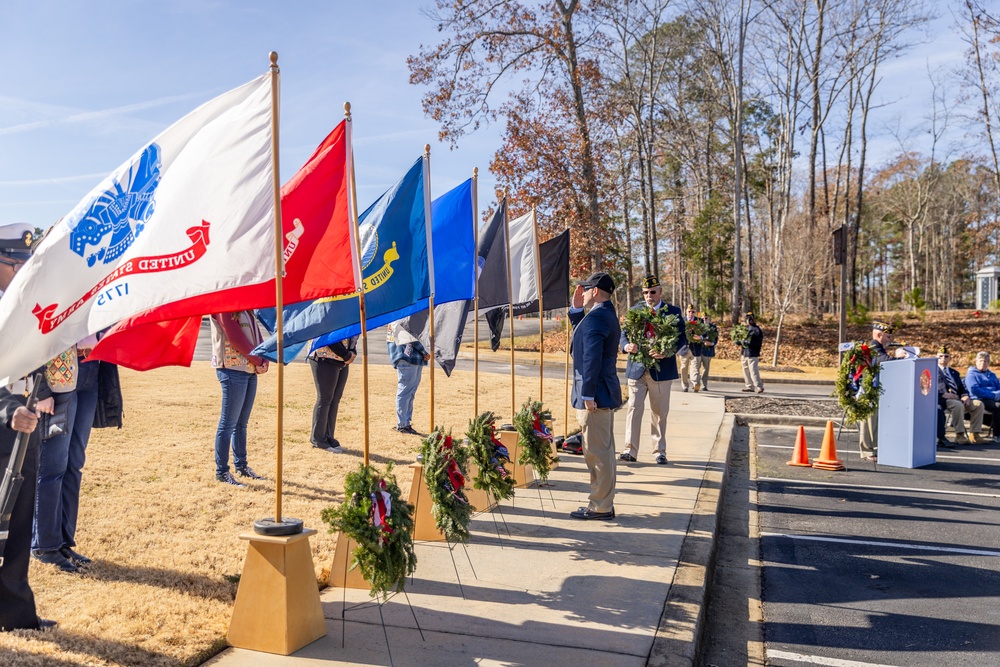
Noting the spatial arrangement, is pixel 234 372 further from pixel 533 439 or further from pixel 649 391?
pixel 649 391

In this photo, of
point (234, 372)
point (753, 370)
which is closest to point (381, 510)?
point (234, 372)

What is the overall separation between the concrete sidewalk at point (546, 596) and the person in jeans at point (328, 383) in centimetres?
290

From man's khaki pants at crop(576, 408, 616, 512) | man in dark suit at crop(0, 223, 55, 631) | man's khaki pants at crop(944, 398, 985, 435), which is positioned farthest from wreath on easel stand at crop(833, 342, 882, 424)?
man in dark suit at crop(0, 223, 55, 631)

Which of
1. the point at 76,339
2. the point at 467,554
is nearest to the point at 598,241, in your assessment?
the point at 467,554

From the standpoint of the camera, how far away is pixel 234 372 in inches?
305

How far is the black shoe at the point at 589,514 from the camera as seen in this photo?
713 cm

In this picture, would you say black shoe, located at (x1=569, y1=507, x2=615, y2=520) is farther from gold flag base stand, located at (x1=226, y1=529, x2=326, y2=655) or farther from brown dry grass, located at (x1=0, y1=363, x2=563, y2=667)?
gold flag base stand, located at (x1=226, y1=529, x2=326, y2=655)

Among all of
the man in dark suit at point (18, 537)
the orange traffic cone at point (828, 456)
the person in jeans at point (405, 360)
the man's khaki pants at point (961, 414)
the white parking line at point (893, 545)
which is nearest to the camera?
the man in dark suit at point (18, 537)

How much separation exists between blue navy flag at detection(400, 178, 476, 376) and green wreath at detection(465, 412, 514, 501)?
1509 mm

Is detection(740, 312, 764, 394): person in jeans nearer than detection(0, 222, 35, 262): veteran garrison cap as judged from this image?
No

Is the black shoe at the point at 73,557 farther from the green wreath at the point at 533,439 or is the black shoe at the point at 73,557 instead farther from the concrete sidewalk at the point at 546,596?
the green wreath at the point at 533,439

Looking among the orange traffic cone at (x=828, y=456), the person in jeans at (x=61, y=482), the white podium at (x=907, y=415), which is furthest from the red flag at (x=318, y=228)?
the white podium at (x=907, y=415)

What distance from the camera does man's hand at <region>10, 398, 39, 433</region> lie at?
399 centimetres

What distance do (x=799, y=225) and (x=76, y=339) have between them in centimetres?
3844
